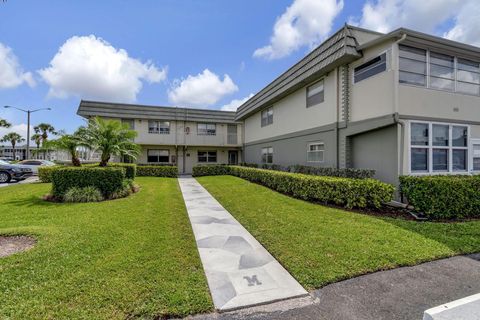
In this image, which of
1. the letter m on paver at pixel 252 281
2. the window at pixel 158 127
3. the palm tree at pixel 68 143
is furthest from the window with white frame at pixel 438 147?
the window at pixel 158 127

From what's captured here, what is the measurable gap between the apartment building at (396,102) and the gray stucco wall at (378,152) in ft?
0.11

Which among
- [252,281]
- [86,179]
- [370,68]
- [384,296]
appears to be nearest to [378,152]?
[370,68]

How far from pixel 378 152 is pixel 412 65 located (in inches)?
129

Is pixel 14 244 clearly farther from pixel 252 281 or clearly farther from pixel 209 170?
pixel 209 170

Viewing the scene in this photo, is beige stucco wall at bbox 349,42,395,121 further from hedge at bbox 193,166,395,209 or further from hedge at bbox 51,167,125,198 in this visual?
hedge at bbox 51,167,125,198

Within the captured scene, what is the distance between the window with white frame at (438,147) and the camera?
8320mm

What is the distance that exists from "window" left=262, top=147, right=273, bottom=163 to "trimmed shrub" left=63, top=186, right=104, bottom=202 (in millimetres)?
10874

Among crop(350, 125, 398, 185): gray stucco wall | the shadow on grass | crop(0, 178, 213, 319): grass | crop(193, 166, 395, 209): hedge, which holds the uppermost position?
crop(350, 125, 398, 185): gray stucco wall

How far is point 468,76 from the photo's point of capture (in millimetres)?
9539

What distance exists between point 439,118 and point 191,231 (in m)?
9.51

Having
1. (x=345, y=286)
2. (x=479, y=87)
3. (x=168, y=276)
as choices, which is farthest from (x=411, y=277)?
(x=479, y=87)

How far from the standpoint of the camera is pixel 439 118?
8.70m

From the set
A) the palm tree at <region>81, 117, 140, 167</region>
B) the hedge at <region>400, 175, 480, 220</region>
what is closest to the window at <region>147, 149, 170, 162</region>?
the palm tree at <region>81, 117, 140, 167</region>

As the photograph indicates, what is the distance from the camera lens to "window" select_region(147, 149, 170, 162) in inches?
901
